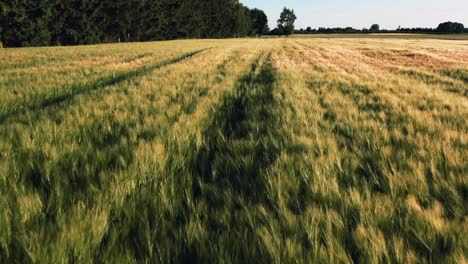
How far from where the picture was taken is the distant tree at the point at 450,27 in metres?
106

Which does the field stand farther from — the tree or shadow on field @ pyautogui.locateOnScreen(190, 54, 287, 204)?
the tree

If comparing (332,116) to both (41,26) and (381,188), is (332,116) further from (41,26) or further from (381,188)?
(41,26)

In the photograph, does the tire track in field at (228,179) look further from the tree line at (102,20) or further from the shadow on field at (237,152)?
the tree line at (102,20)

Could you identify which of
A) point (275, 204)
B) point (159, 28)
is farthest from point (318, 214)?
point (159, 28)

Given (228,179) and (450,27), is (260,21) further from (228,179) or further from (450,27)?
(228,179)

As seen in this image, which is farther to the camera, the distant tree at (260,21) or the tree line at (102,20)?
the distant tree at (260,21)

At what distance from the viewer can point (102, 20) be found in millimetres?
37312

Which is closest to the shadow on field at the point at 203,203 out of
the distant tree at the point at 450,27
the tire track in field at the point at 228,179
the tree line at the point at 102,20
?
the tire track in field at the point at 228,179

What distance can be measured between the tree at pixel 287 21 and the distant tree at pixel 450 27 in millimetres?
53544

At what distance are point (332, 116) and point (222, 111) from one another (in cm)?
135

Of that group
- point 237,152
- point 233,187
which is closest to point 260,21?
point 237,152

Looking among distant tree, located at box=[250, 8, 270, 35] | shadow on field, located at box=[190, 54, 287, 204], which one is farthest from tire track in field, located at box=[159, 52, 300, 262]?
distant tree, located at box=[250, 8, 270, 35]

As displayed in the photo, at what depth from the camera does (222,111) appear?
3.76m

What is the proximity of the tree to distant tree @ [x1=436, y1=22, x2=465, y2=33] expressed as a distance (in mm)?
53544
